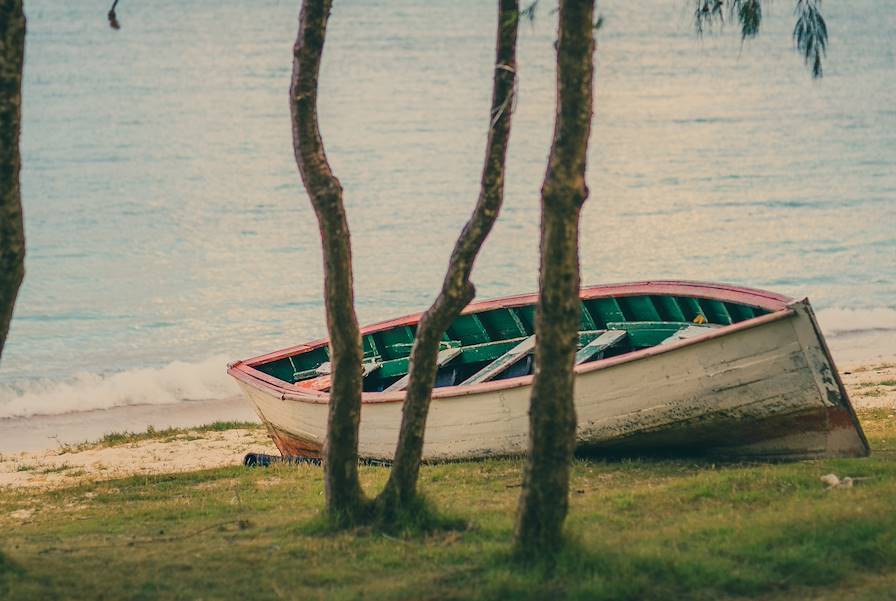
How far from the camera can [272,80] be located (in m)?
75.9

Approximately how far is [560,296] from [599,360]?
178 inches

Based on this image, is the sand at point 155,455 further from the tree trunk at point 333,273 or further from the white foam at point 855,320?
the white foam at point 855,320

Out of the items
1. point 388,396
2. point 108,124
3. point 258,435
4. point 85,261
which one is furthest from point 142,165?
point 388,396

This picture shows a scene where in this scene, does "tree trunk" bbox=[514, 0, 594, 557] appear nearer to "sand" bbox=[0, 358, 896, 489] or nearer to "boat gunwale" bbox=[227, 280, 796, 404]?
"boat gunwale" bbox=[227, 280, 796, 404]

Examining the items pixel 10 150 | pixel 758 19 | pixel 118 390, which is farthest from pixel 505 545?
pixel 118 390

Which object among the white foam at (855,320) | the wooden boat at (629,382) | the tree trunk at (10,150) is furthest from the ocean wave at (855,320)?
the tree trunk at (10,150)

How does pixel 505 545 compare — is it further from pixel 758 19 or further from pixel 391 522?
pixel 758 19

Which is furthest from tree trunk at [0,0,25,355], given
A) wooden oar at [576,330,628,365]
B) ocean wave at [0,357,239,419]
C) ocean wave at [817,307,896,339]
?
ocean wave at [817,307,896,339]

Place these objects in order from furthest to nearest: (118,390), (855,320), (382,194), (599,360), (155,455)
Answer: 1. (382,194)
2. (855,320)
3. (118,390)
4. (155,455)
5. (599,360)

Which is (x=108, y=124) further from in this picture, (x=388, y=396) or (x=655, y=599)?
(x=655, y=599)

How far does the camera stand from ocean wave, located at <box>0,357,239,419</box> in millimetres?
22234

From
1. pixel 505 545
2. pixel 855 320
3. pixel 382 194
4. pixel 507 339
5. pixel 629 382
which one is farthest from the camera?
pixel 382 194

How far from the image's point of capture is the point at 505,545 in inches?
304

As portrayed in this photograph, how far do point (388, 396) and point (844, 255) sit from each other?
24890 millimetres
